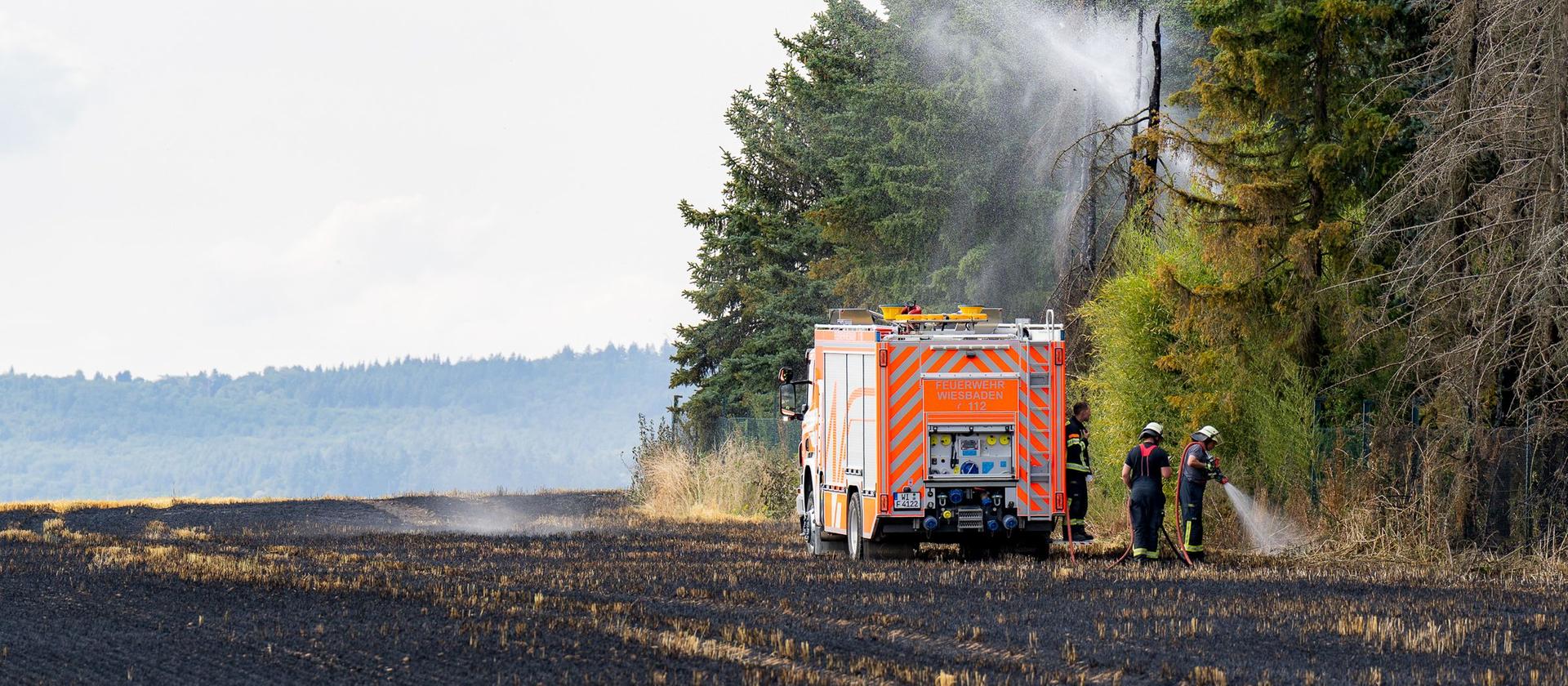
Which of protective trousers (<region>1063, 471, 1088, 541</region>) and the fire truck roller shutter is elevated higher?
the fire truck roller shutter

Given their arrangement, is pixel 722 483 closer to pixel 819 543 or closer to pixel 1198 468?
pixel 819 543

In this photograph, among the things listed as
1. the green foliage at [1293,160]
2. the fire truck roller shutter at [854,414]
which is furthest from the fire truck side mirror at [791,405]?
the green foliage at [1293,160]

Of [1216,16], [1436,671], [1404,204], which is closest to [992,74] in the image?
[1216,16]

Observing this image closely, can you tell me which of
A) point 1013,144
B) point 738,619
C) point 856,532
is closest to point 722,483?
point 1013,144

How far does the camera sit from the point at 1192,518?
773 inches

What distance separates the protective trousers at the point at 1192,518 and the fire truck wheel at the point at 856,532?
3543mm

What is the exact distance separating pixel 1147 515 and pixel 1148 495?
247 mm

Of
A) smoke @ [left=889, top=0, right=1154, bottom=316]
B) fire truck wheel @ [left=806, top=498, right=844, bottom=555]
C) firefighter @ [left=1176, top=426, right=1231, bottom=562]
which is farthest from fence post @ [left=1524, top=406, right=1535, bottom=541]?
smoke @ [left=889, top=0, right=1154, bottom=316]

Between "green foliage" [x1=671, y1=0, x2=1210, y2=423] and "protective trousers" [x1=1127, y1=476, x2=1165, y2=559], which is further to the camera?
"green foliage" [x1=671, y1=0, x2=1210, y2=423]

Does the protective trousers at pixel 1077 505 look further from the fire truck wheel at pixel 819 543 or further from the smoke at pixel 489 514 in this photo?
the smoke at pixel 489 514

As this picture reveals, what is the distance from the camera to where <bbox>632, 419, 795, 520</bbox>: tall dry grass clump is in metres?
33.3

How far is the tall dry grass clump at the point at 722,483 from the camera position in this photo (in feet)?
109

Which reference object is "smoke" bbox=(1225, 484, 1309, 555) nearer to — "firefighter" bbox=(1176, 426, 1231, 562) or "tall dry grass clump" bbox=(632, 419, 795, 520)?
"firefighter" bbox=(1176, 426, 1231, 562)

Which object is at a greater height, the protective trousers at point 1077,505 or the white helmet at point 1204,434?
the white helmet at point 1204,434
